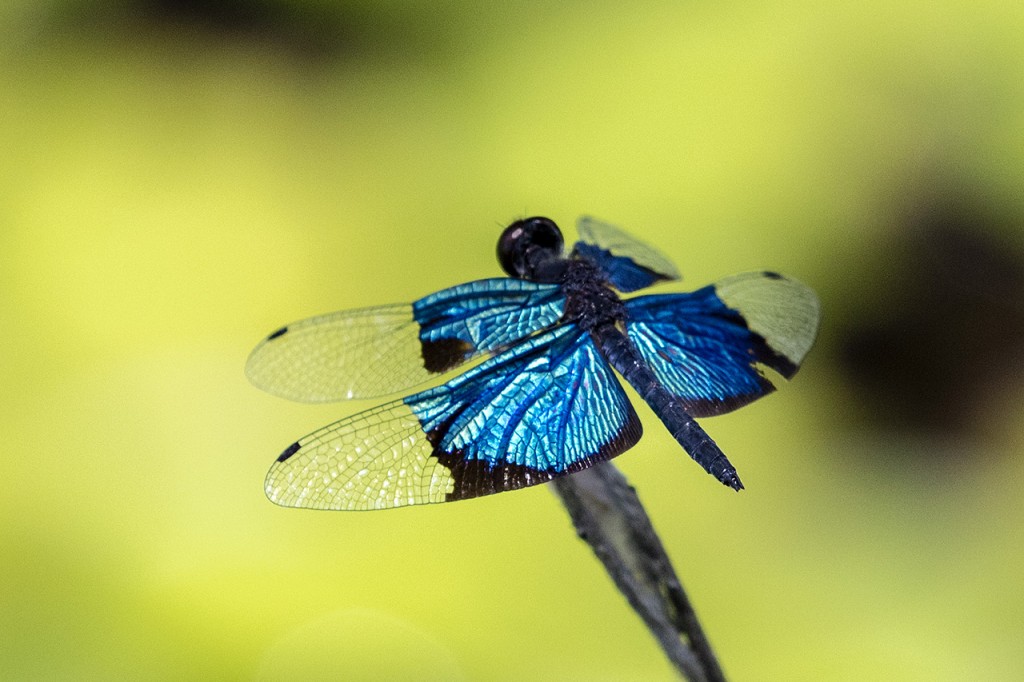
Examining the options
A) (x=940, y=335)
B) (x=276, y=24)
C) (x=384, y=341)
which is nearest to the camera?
(x=384, y=341)

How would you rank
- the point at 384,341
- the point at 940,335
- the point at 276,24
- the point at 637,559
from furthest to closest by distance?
the point at 276,24 < the point at 940,335 < the point at 384,341 < the point at 637,559

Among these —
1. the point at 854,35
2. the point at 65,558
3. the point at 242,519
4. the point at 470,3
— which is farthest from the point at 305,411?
the point at 854,35

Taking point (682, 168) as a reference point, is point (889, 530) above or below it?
below

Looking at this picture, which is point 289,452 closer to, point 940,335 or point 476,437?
point 476,437

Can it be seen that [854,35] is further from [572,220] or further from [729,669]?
[729,669]

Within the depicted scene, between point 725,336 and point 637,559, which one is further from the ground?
point 725,336


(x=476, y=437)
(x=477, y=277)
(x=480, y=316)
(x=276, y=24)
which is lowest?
(x=476, y=437)

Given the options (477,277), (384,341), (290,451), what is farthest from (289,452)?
(477,277)

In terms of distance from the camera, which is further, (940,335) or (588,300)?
(940,335)
